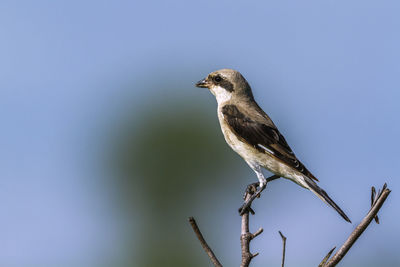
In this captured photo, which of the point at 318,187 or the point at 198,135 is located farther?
the point at 198,135

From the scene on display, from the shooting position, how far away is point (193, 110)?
4022cm

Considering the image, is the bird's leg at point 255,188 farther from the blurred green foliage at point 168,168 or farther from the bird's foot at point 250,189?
the blurred green foliage at point 168,168

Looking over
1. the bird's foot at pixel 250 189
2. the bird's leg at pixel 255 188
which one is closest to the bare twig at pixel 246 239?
the bird's leg at pixel 255 188

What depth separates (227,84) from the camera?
703cm

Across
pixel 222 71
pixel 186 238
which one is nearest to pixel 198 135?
pixel 186 238

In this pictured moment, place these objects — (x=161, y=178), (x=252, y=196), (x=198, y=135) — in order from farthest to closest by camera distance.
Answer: (x=198, y=135) → (x=161, y=178) → (x=252, y=196)

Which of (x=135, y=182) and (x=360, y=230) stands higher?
(x=135, y=182)

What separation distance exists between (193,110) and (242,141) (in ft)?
111

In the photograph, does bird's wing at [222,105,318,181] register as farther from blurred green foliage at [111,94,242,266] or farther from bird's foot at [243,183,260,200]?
blurred green foliage at [111,94,242,266]

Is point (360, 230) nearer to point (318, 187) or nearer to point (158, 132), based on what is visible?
point (318, 187)

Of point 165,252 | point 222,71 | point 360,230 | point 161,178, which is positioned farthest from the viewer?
point 161,178

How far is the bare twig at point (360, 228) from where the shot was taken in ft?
8.21

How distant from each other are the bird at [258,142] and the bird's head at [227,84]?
1cm

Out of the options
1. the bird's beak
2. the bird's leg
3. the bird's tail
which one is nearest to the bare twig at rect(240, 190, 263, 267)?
the bird's tail
